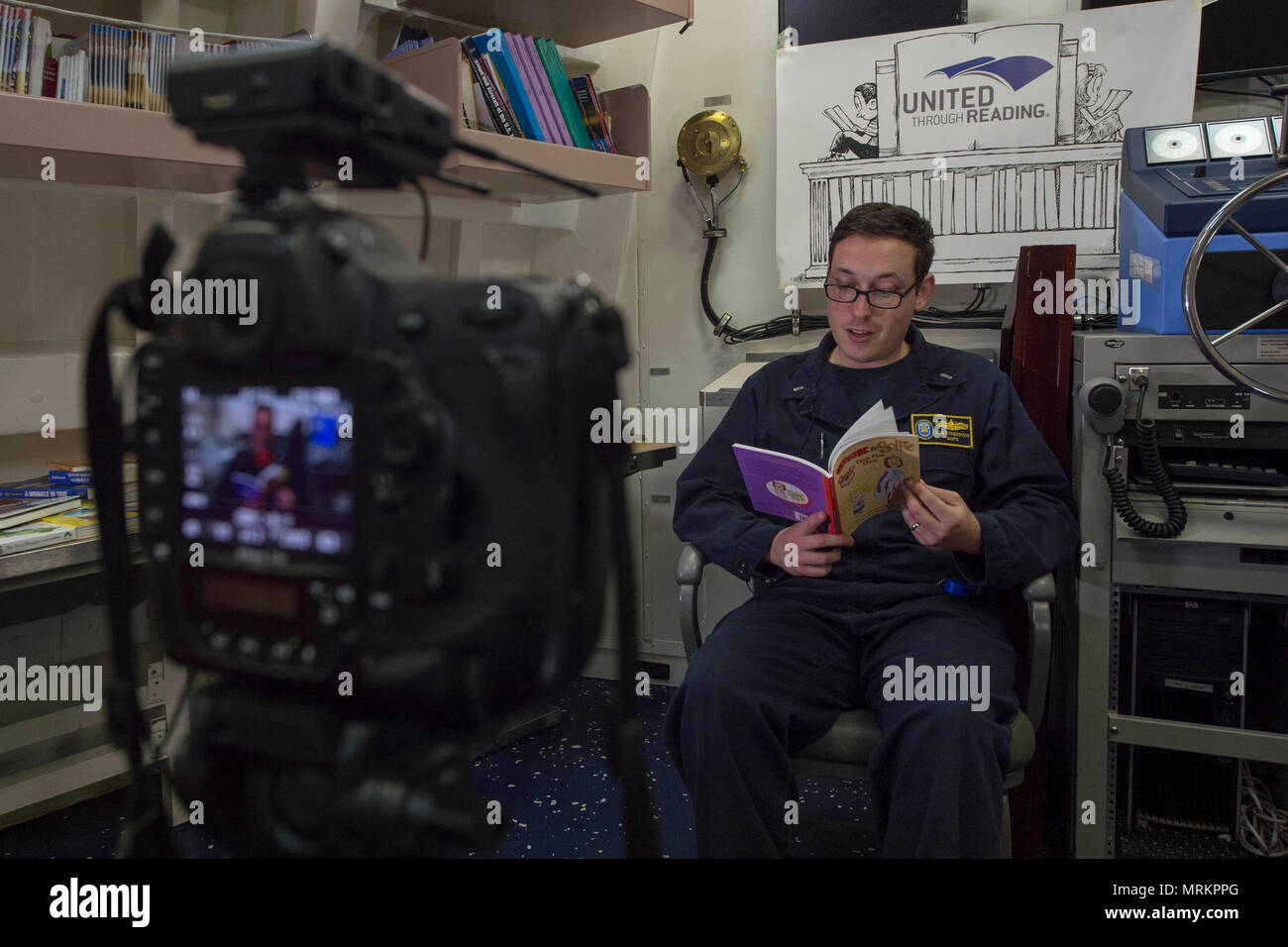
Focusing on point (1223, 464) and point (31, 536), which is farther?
point (1223, 464)

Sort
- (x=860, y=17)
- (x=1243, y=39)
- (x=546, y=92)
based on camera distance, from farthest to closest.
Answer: (x=860, y=17), (x=1243, y=39), (x=546, y=92)

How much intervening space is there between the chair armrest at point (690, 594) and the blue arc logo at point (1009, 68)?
5.00ft

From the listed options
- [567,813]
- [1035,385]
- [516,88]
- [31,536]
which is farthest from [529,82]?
[567,813]

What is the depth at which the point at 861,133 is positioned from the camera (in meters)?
2.49

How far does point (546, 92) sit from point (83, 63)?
899mm

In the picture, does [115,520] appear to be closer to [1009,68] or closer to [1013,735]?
[1013,735]

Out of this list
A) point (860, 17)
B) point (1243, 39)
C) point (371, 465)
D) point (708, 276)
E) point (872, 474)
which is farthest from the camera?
point (708, 276)

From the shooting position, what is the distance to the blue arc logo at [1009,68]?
91.7 inches

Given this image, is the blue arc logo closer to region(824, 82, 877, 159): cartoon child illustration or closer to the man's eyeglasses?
region(824, 82, 877, 159): cartoon child illustration

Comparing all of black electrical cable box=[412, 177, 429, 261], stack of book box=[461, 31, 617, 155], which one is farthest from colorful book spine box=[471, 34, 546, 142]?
black electrical cable box=[412, 177, 429, 261]

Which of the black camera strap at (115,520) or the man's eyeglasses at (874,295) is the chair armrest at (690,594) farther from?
the black camera strap at (115,520)
